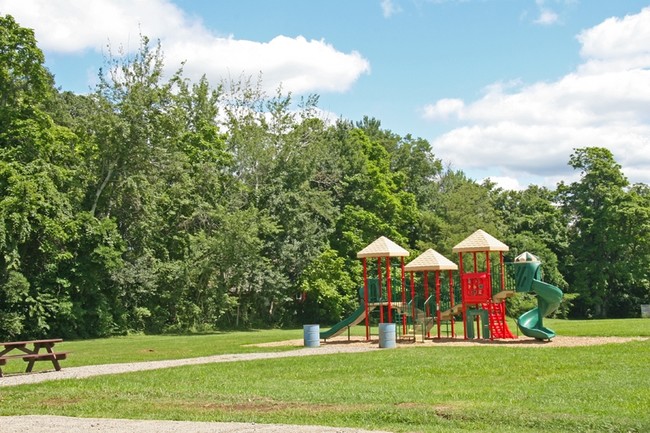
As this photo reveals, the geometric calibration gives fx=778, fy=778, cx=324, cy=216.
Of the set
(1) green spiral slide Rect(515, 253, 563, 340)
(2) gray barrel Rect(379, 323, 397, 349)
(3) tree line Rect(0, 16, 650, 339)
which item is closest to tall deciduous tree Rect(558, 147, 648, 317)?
(3) tree line Rect(0, 16, 650, 339)

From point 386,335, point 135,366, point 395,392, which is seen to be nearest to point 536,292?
point 386,335

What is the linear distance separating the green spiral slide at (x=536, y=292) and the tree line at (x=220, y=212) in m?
18.5

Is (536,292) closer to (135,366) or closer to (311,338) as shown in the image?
(311,338)

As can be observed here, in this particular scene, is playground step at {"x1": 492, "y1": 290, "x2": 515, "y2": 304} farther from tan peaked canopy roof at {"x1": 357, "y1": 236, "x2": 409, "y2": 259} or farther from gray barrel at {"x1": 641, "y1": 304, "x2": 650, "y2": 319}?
gray barrel at {"x1": 641, "y1": 304, "x2": 650, "y2": 319}

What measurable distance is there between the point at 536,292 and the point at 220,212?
21394 millimetres

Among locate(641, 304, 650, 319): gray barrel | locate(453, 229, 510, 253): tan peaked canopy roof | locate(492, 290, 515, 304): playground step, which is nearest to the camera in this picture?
locate(492, 290, 515, 304): playground step

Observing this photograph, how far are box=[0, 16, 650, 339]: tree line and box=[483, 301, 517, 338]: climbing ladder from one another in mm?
16968

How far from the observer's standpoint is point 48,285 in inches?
1444

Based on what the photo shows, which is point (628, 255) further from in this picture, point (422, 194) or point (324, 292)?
point (324, 292)

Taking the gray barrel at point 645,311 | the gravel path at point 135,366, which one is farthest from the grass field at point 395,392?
the gray barrel at point 645,311

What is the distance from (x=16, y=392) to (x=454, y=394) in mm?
8520

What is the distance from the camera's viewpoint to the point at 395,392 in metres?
13.7

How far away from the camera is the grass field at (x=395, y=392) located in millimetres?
10828

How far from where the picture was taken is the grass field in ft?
35.5
